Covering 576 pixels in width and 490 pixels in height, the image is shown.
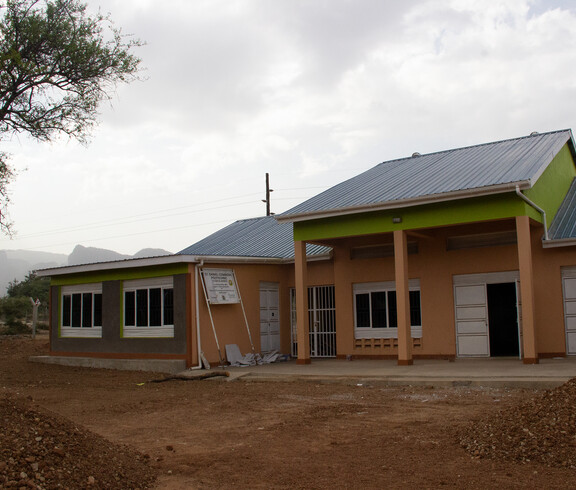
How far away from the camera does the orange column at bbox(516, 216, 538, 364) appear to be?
13.3 meters

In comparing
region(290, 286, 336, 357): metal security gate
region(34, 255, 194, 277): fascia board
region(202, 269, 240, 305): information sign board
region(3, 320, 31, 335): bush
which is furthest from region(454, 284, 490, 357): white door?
region(3, 320, 31, 335): bush

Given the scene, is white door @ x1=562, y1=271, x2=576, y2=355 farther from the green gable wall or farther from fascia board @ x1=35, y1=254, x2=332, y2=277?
fascia board @ x1=35, y1=254, x2=332, y2=277

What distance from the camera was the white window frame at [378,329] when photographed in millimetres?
16875

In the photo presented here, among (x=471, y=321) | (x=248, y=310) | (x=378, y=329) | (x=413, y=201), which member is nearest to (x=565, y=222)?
(x=471, y=321)

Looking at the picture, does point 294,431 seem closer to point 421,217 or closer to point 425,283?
point 421,217

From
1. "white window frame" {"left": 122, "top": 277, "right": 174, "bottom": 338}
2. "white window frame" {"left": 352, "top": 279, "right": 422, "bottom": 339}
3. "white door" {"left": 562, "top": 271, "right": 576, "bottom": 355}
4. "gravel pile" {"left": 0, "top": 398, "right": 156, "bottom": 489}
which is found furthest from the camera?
"white window frame" {"left": 352, "top": 279, "right": 422, "bottom": 339}

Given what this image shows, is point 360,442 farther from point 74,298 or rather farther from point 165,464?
point 74,298

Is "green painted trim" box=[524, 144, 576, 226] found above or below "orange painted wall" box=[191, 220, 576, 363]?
above

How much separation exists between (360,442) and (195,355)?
30.1 feet

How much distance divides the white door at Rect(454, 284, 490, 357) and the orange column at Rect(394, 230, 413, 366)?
218 centimetres

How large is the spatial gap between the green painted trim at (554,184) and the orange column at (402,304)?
3.09m

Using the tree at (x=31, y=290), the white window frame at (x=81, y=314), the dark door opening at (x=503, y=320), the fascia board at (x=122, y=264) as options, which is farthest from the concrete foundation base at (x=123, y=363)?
the tree at (x=31, y=290)

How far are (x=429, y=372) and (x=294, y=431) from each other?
5.52 metres

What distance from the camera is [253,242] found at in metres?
22.2
